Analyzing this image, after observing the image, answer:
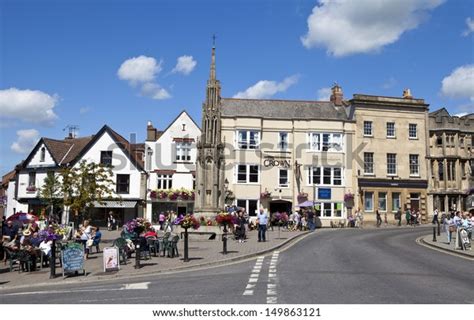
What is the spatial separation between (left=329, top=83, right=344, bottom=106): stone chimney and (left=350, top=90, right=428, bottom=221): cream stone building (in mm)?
2128

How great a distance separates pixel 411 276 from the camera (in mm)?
13414

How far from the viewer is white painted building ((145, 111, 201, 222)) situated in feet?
157

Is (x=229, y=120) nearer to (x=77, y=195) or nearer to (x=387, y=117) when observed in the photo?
(x=387, y=117)

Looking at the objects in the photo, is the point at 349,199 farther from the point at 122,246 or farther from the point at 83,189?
the point at 122,246

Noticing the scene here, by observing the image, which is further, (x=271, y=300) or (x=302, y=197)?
(x=302, y=197)

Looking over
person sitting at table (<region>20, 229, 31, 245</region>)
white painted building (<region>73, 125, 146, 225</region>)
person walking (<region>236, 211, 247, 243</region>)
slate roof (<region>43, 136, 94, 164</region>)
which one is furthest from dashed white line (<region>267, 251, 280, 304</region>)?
Result: slate roof (<region>43, 136, 94, 164</region>)

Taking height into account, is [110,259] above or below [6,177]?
below

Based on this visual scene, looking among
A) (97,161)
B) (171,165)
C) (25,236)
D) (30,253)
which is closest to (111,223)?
(97,161)

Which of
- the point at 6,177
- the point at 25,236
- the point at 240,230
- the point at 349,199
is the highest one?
the point at 6,177

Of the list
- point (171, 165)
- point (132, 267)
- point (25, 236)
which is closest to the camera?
point (132, 267)

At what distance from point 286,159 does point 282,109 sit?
17.6ft

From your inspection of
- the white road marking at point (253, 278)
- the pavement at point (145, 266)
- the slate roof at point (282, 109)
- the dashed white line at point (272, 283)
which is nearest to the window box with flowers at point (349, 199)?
the slate roof at point (282, 109)

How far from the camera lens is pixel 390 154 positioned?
1841 inches

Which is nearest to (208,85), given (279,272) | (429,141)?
(279,272)
